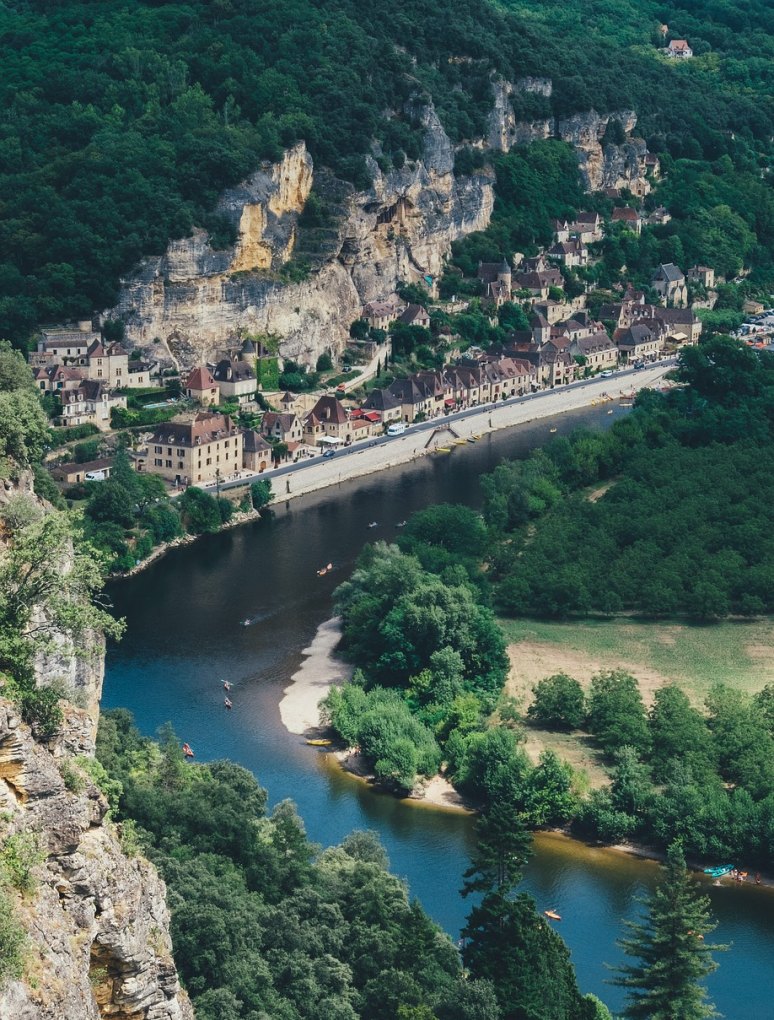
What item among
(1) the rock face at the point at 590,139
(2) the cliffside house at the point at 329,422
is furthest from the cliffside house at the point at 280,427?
(1) the rock face at the point at 590,139

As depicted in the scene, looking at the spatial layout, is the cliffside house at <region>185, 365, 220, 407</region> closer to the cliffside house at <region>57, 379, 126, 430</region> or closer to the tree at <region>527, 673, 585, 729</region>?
the cliffside house at <region>57, 379, 126, 430</region>

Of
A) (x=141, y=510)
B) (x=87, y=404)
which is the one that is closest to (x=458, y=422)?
(x=87, y=404)

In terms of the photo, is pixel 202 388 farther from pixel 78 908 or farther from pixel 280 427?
pixel 78 908

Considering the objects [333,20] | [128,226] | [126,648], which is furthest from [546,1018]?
[333,20]

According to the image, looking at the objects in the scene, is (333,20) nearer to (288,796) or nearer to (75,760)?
(288,796)

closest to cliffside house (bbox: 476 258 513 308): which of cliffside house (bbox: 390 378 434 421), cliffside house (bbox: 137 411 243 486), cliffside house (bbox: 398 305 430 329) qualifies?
cliffside house (bbox: 398 305 430 329)

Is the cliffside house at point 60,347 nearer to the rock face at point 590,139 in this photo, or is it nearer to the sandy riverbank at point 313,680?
the sandy riverbank at point 313,680
